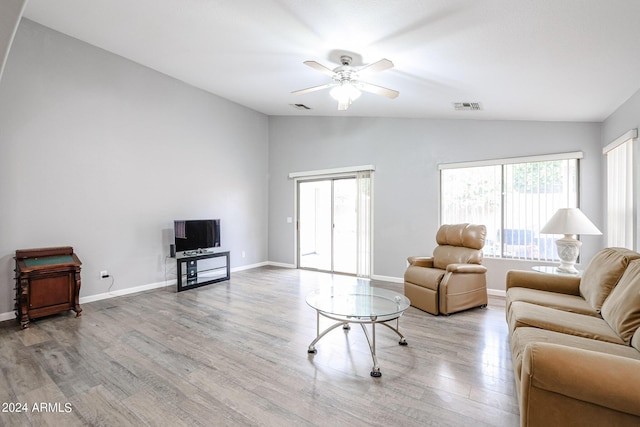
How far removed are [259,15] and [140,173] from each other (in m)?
3.16

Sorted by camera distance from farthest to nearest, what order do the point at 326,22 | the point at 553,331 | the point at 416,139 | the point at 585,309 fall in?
→ the point at 416,139 → the point at 326,22 → the point at 585,309 → the point at 553,331

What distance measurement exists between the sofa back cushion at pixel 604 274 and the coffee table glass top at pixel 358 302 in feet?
4.83

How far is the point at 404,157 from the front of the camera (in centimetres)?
538

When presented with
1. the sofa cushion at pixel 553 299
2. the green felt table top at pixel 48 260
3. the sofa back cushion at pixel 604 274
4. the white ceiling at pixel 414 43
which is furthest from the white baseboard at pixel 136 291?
the white ceiling at pixel 414 43

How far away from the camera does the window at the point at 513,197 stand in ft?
13.7

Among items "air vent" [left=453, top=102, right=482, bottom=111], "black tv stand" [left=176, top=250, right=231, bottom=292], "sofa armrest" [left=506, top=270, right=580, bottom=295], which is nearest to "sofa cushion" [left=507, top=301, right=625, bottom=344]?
"sofa armrest" [left=506, top=270, right=580, bottom=295]

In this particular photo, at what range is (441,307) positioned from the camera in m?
3.62

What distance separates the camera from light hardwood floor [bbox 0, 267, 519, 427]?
189 centimetres

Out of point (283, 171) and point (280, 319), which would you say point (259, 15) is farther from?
point (283, 171)

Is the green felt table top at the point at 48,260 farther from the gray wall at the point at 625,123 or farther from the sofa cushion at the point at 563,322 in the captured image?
the gray wall at the point at 625,123

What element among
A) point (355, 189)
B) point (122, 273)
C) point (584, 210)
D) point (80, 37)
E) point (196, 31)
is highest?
point (80, 37)

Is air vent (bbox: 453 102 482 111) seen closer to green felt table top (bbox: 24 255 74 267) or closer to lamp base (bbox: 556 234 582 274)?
lamp base (bbox: 556 234 582 274)

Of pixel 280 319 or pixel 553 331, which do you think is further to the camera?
pixel 280 319

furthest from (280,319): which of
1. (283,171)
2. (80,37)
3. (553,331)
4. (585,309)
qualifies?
(80,37)
